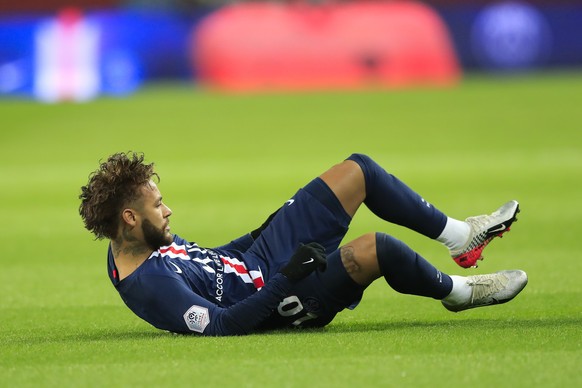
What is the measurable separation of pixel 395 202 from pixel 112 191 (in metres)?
1.64

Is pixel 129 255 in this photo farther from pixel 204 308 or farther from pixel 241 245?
pixel 241 245

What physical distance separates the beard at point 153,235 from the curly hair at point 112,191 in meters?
0.16

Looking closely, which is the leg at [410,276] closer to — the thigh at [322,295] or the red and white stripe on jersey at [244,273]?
the thigh at [322,295]

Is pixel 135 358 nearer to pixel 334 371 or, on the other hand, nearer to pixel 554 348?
pixel 334 371

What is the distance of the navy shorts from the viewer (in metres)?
6.66

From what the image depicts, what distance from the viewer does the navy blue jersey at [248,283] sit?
655cm

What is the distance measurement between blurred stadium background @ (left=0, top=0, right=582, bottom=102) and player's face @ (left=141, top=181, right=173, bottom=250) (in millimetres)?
19133

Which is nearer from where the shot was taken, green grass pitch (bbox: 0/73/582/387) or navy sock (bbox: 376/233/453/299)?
green grass pitch (bbox: 0/73/582/387)

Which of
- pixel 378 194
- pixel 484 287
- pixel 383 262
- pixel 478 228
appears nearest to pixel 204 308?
pixel 383 262

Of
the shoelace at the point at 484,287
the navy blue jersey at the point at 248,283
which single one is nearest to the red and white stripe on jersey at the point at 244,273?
the navy blue jersey at the point at 248,283

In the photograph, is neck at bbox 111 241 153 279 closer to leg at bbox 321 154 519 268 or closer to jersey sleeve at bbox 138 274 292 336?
jersey sleeve at bbox 138 274 292 336

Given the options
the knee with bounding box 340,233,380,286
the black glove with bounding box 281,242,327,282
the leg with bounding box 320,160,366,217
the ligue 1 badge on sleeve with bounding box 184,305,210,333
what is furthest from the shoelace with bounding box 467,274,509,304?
the ligue 1 badge on sleeve with bounding box 184,305,210,333

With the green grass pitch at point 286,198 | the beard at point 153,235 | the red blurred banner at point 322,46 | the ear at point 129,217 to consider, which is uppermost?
the red blurred banner at point 322,46

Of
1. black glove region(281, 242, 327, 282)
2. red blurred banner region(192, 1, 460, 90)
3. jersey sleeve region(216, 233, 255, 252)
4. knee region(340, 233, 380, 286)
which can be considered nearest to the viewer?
black glove region(281, 242, 327, 282)
